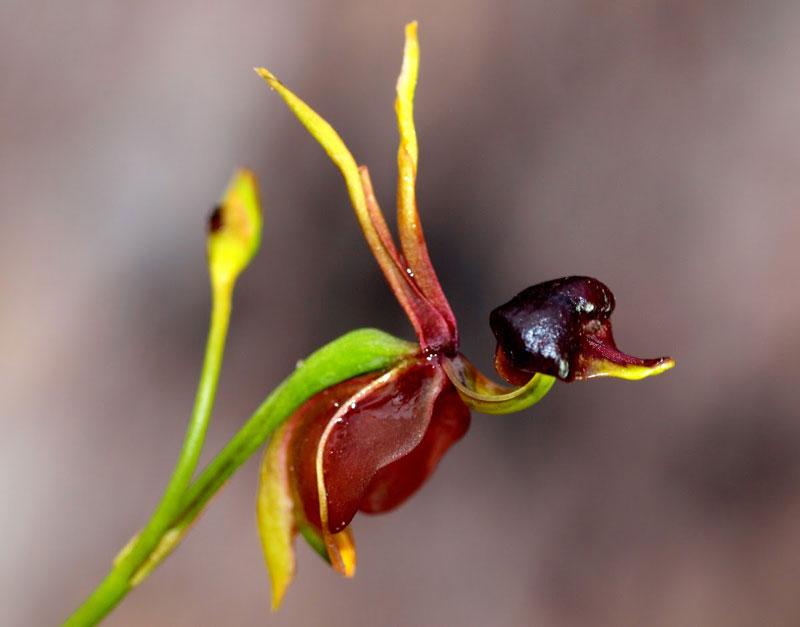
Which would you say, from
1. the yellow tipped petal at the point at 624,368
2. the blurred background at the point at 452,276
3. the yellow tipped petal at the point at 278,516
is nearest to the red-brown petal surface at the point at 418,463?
the yellow tipped petal at the point at 278,516

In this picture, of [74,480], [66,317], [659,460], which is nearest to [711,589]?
[659,460]

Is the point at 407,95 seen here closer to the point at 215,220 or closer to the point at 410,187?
the point at 410,187

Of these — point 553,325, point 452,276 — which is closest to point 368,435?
point 553,325

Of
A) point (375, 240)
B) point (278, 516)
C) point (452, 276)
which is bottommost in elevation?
point (452, 276)

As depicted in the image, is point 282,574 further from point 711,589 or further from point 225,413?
point 711,589

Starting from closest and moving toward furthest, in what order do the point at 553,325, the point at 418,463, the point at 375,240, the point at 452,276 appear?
the point at 553,325 < the point at 375,240 < the point at 418,463 < the point at 452,276

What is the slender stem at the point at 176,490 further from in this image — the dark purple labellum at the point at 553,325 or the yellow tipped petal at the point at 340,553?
the dark purple labellum at the point at 553,325

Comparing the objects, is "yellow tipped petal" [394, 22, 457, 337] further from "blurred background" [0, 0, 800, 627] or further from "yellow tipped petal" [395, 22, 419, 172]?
"blurred background" [0, 0, 800, 627]
